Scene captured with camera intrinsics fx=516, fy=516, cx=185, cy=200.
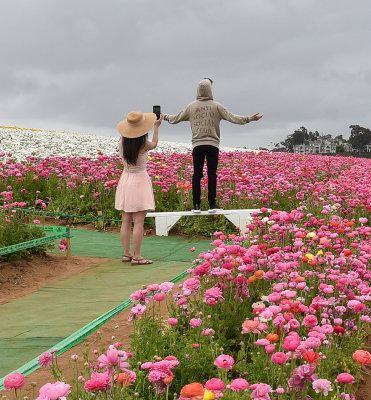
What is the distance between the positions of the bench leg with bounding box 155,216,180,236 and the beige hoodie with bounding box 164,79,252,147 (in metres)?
1.49

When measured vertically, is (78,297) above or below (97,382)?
below

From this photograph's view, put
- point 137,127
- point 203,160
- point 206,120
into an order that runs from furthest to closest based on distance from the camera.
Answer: point 203,160, point 206,120, point 137,127

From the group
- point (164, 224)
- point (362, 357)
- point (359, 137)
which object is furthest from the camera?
point (359, 137)

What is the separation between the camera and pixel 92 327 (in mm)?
3566

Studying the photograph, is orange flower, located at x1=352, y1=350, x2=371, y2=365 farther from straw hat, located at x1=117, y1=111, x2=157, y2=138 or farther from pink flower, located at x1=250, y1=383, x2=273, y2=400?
straw hat, located at x1=117, y1=111, x2=157, y2=138

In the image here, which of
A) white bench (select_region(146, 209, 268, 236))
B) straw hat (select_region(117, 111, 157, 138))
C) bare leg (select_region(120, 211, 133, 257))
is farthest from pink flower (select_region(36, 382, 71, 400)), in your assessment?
white bench (select_region(146, 209, 268, 236))

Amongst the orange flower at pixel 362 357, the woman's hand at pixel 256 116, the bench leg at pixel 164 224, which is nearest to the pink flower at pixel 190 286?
the orange flower at pixel 362 357

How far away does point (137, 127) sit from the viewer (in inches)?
253

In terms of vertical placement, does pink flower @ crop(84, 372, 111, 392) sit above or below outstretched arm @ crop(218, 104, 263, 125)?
below

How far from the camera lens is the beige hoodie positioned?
8.20 metres

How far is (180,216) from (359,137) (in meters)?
47.0

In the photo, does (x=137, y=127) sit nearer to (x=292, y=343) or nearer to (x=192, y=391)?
(x=292, y=343)

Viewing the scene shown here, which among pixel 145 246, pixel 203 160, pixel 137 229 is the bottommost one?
pixel 145 246

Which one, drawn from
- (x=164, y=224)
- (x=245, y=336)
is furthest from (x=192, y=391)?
(x=164, y=224)
